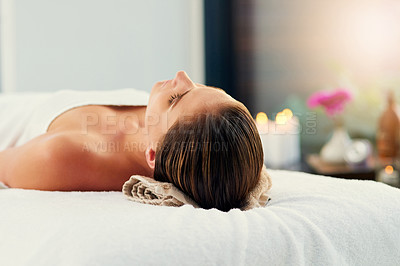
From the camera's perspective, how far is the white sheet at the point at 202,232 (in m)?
0.70

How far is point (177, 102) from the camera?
3.25 feet

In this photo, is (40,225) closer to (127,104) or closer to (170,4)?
(127,104)

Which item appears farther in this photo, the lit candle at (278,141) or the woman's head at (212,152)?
the lit candle at (278,141)

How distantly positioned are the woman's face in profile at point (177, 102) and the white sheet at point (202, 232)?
187 mm

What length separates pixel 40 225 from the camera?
79cm

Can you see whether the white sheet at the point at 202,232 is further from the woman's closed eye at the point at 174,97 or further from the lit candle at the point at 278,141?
the lit candle at the point at 278,141

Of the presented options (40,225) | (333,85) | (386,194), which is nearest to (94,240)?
(40,225)

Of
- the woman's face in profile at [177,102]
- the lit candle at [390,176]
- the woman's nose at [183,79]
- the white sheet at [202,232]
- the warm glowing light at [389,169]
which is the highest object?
the woman's nose at [183,79]

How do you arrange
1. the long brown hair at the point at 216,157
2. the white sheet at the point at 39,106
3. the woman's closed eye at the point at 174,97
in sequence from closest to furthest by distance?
the long brown hair at the point at 216,157
the woman's closed eye at the point at 174,97
the white sheet at the point at 39,106

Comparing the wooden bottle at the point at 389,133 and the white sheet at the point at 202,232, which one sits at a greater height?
the white sheet at the point at 202,232

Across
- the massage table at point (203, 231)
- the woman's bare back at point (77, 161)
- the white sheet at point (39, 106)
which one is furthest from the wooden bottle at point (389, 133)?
the woman's bare back at point (77, 161)

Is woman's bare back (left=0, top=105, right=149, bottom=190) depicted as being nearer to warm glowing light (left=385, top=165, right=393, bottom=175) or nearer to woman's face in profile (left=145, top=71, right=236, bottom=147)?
woman's face in profile (left=145, top=71, right=236, bottom=147)

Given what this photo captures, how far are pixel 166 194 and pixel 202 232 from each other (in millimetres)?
206

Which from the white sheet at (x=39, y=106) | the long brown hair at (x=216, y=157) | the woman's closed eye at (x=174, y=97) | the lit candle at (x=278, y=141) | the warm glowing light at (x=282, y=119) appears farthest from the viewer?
the warm glowing light at (x=282, y=119)
